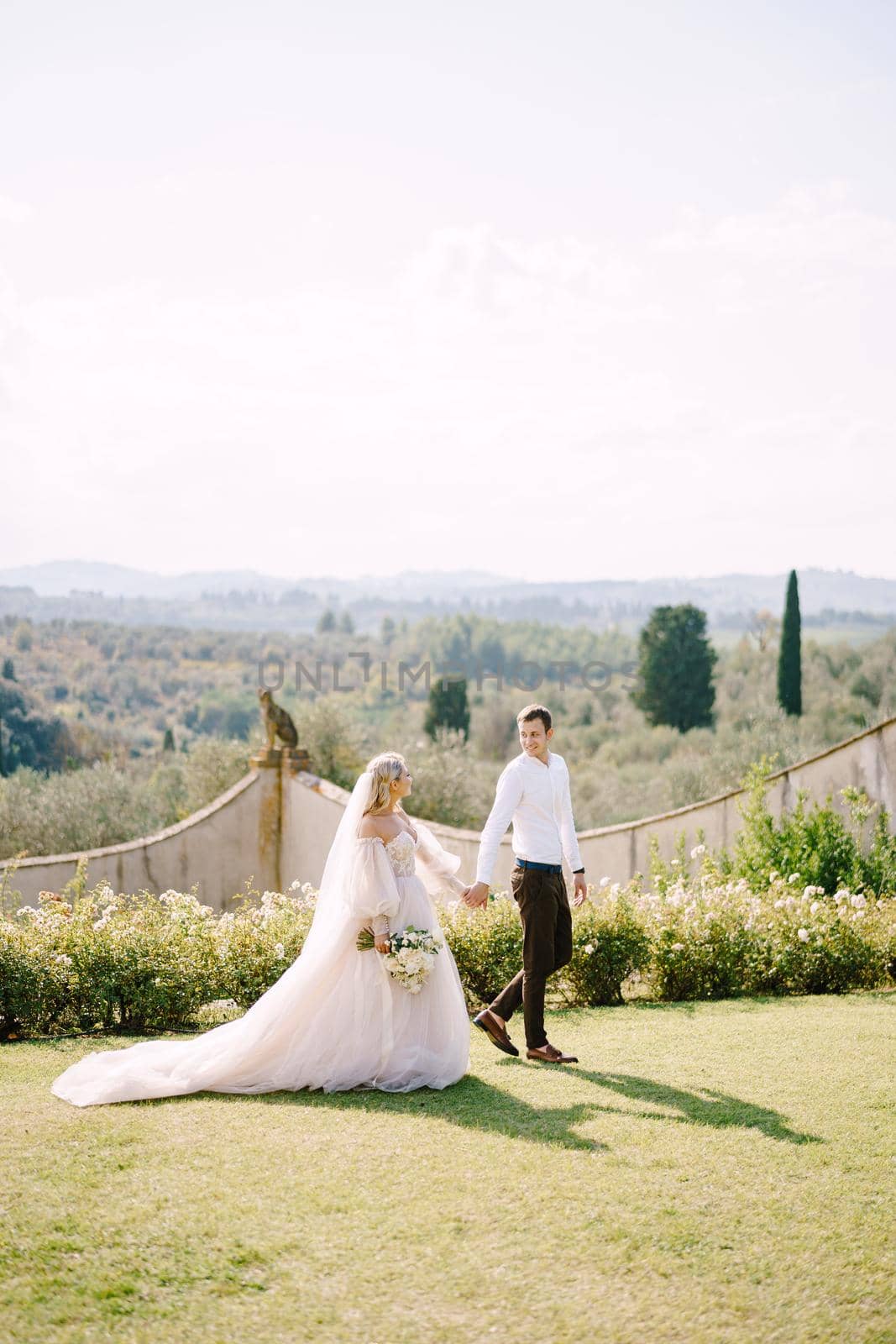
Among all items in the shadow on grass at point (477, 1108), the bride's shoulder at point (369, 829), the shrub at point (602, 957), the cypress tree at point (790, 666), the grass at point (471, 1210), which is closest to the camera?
the grass at point (471, 1210)

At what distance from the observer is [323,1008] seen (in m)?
5.60

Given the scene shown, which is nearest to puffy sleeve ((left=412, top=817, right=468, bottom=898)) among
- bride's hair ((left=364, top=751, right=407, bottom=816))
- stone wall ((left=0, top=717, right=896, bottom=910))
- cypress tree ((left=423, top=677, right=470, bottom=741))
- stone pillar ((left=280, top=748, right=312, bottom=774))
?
bride's hair ((left=364, top=751, right=407, bottom=816))

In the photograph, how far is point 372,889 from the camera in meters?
5.70

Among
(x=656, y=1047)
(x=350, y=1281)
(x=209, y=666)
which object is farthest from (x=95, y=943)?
(x=209, y=666)

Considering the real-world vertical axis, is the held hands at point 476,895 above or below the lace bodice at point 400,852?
below

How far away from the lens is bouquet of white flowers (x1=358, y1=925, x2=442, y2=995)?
219 inches

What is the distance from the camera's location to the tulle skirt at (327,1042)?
5.40m

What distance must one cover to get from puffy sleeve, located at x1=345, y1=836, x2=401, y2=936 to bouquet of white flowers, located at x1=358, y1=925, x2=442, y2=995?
0.25 feet

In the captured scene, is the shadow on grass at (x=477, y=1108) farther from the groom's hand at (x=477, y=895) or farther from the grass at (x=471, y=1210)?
the groom's hand at (x=477, y=895)

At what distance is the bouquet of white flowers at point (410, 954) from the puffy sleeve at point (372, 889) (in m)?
0.08

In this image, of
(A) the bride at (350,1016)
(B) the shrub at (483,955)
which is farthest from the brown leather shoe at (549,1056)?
(B) the shrub at (483,955)

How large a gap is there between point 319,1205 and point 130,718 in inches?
1819

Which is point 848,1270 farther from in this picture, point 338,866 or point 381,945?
point 338,866

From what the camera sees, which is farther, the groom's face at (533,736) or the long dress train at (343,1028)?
the groom's face at (533,736)
